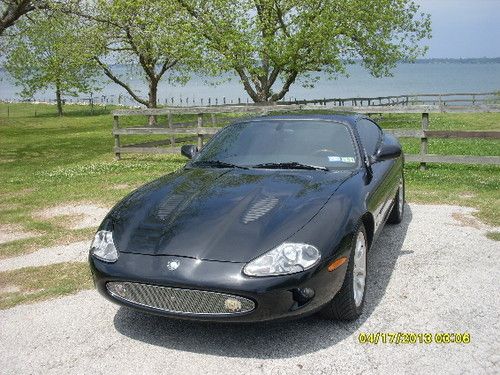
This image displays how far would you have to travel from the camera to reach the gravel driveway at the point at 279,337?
11.0 ft

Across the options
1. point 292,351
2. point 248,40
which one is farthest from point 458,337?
point 248,40

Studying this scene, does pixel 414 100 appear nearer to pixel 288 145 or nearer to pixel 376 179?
pixel 376 179

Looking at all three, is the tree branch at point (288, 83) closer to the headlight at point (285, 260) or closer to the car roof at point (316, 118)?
the car roof at point (316, 118)

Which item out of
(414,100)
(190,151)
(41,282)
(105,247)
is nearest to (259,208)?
(105,247)

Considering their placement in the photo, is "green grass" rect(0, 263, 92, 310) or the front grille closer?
the front grille

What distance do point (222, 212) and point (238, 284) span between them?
726 mm

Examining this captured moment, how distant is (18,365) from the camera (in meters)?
3.51

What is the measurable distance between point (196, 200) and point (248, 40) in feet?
57.3

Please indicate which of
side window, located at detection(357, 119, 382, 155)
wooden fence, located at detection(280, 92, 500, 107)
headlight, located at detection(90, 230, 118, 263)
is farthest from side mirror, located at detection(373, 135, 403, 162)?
A: wooden fence, located at detection(280, 92, 500, 107)

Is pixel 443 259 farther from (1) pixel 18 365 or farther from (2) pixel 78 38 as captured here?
(2) pixel 78 38

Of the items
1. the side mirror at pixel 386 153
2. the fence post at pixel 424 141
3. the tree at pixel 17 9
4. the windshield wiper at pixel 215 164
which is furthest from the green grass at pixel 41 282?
the tree at pixel 17 9

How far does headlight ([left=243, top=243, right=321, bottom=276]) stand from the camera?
3.27 m

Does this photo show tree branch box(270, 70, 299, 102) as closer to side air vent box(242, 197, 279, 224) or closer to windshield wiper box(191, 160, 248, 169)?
windshield wiper box(191, 160, 248, 169)

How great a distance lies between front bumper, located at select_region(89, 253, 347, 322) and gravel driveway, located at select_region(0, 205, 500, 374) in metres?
0.22
